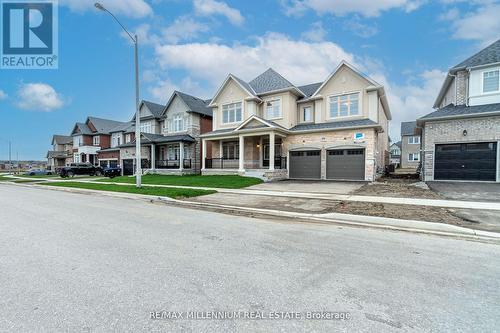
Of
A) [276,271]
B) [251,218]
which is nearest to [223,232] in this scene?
[251,218]

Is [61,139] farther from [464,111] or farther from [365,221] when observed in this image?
[464,111]

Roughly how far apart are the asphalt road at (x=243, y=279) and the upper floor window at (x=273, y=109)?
703 inches

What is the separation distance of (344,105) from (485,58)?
934cm

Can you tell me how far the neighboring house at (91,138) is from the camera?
42.4 metres

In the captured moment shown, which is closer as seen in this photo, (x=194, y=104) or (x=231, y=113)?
(x=231, y=113)

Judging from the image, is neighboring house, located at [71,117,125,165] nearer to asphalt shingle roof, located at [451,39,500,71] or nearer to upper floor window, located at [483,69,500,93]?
asphalt shingle roof, located at [451,39,500,71]

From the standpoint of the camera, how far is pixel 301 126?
73.5ft

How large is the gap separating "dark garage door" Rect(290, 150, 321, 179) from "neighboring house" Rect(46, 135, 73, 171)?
47843 millimetres

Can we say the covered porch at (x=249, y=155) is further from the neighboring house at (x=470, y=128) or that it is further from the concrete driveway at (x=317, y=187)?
the neighboring house at (x=470, y=128)

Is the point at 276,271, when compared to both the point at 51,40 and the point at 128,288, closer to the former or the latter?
the point at 128,288

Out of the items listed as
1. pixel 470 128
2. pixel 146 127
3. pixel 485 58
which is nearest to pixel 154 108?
pixel 146 127

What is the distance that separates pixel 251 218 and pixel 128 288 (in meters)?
5.16

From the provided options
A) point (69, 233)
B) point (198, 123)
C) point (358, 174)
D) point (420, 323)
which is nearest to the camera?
point (420, 323)

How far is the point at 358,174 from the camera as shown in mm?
19125
